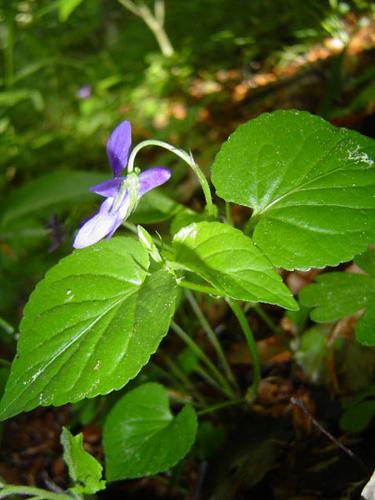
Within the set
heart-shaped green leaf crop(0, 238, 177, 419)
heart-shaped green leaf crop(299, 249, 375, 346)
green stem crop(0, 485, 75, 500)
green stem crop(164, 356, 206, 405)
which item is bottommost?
green stem crop(164, 356, 206, 405)

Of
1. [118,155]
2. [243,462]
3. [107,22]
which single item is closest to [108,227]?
[118,155]

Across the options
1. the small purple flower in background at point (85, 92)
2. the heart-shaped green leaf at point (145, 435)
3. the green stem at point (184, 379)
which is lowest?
the green stem at point (184, 379)

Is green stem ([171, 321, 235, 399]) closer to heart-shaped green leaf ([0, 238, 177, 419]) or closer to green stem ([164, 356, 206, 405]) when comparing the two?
green stem ([164, 356, 206, 405])

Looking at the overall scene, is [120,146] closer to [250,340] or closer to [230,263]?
[230,263]

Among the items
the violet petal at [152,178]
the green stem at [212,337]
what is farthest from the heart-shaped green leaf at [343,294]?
the violet petal at [152,178]

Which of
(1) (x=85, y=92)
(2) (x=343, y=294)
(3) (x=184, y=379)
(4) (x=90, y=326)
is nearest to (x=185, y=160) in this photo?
(4) (x=90, y=326)

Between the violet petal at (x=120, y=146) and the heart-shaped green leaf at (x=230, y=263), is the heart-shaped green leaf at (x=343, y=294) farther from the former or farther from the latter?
the violet petal at (x=120, y=146)

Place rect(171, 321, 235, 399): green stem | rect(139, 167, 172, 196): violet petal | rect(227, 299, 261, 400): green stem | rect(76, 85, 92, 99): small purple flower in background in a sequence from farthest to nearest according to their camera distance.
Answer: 1. rect(76, 85, 92, 99): small purple flower in background
2. rect(171, 321, 235, 399): green stem
3. rect(227, 299, 261, 400): green stem
4. rect(139, 167, 172, 196): violet petal

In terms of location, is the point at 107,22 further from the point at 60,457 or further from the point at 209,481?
the point at 209,481

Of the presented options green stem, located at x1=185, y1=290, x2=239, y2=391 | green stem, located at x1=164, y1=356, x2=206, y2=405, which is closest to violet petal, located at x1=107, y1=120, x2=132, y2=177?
green stem, located at x1=185, y1=290, x2=239, y2=391
